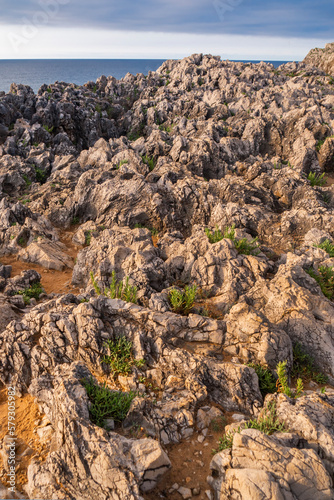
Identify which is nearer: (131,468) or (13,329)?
(131,468)

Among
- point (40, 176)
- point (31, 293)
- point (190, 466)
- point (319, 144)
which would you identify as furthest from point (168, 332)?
point (319, 144)

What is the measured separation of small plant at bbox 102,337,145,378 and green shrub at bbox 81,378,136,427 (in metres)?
1.14

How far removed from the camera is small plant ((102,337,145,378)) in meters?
6.98

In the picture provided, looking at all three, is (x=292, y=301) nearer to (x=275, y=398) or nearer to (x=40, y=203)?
(x=275, y=398)

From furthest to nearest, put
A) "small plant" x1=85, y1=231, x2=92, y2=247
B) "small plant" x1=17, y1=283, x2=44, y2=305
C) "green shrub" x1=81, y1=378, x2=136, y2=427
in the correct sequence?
"small plant" x1=85, y1=231, x2=92, y2=247, "small plant" x1=17, y1=283, x2=44, y2=305, "green shrub" x1=81, y1=378, x2=136, y2=427

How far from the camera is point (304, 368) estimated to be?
23.8 ft

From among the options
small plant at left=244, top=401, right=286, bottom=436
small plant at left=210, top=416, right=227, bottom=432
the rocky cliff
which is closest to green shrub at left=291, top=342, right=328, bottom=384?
the rocky cliff

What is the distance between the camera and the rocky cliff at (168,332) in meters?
4.73

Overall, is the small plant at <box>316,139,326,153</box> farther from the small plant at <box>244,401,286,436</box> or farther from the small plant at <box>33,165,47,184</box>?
the small plant at <box>244,401,286,436</box>

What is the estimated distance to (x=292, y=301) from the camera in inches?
324

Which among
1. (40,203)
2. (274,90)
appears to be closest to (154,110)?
(274,90)

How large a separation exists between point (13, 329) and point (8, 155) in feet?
65.6

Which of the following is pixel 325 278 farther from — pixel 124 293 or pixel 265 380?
pixel 124 293

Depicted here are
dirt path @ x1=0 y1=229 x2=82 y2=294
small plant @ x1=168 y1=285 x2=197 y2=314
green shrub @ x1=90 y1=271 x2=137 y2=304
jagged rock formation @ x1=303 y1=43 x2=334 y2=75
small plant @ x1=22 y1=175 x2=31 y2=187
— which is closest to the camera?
small plant @ x1=168 y1=285 x2=197 y2=314
